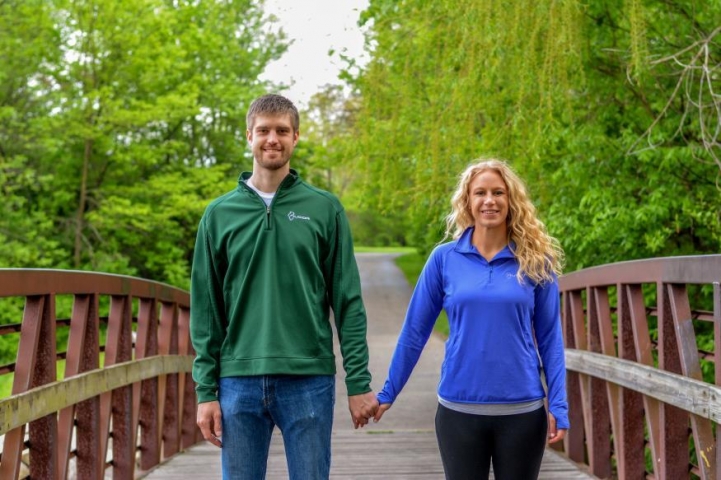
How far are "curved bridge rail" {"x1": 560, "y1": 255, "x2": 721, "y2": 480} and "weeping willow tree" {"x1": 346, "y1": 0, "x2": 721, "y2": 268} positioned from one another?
80.6 inches

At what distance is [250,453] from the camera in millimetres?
3027

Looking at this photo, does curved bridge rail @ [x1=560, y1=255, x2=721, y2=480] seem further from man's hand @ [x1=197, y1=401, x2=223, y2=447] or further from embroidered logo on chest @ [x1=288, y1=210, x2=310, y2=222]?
man's hand @ [x1=197, y1=401, x2=223, y2=447]

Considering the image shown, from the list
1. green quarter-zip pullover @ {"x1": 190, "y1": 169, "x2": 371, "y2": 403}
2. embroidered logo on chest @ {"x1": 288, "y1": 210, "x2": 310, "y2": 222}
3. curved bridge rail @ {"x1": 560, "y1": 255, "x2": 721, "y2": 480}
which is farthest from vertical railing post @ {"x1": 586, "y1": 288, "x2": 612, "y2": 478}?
embroidered logo on chest @ {"x1": 288, "y1": 210, "x2": 310, "y2": 222}

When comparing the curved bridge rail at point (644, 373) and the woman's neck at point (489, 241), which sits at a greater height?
the woman's neck at point (489, 241)

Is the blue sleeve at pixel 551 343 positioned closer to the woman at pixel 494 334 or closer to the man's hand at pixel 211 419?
the woman at pixel 494 334

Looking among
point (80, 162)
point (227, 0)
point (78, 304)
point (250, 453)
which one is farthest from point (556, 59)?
point (227, 0)

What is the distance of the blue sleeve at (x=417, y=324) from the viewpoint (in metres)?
3.41

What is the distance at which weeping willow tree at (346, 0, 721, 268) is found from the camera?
25.3ft

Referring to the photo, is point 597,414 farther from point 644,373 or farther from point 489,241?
point 489,241

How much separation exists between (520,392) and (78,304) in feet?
8.11

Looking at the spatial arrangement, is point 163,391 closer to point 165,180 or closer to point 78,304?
point 78,304

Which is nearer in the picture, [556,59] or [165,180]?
[556,59]

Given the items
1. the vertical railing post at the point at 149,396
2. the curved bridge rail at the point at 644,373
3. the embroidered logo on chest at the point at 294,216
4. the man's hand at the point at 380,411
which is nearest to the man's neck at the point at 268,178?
the embroidered logo on chest at the point at 294,216

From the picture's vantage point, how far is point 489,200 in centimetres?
335
